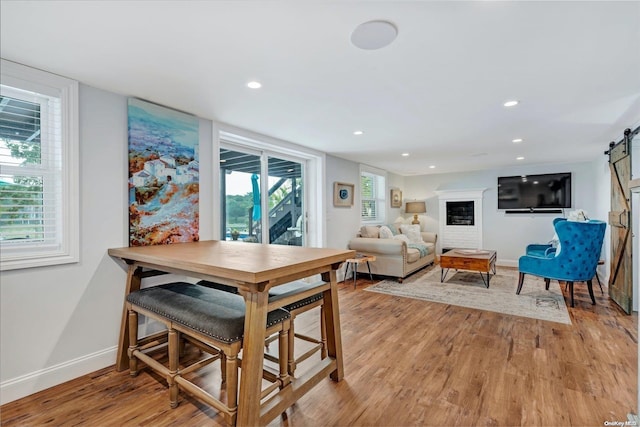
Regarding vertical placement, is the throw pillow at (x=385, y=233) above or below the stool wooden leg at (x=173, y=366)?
above

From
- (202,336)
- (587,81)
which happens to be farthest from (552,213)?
(202,336)

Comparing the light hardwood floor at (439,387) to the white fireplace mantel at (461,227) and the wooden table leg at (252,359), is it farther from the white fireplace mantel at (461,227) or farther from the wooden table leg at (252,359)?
the white fireplace mantel at (461,227)

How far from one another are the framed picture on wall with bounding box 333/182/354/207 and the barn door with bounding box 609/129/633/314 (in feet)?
11.9

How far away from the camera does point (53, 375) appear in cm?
212

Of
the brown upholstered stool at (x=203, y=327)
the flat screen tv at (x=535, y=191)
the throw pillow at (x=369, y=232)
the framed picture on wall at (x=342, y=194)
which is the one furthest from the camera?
the flat screen tv at (x=535, y=191)

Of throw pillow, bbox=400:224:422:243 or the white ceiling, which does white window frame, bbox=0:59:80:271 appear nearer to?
the white ceiling

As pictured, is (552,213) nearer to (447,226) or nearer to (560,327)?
(447,226)

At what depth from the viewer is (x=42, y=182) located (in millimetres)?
2135

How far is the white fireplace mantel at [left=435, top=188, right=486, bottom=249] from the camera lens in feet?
23.2

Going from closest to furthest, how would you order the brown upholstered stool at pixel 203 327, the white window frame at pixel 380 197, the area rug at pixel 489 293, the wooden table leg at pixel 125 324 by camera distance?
the brown upholstered stool at pixel 203 327 → the wooden table leg at pixel 125 324 → the area rug at pixel 489 293 → the white window frame at pixel 380 197

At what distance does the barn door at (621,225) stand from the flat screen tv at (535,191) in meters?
2.20

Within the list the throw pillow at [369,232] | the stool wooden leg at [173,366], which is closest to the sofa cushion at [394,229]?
the throw pillow at [369,232]

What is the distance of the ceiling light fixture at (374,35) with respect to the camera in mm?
1611

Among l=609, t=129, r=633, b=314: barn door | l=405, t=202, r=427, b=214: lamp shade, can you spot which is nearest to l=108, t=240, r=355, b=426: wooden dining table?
l=609, t=129, r=633, b=314: barn door
